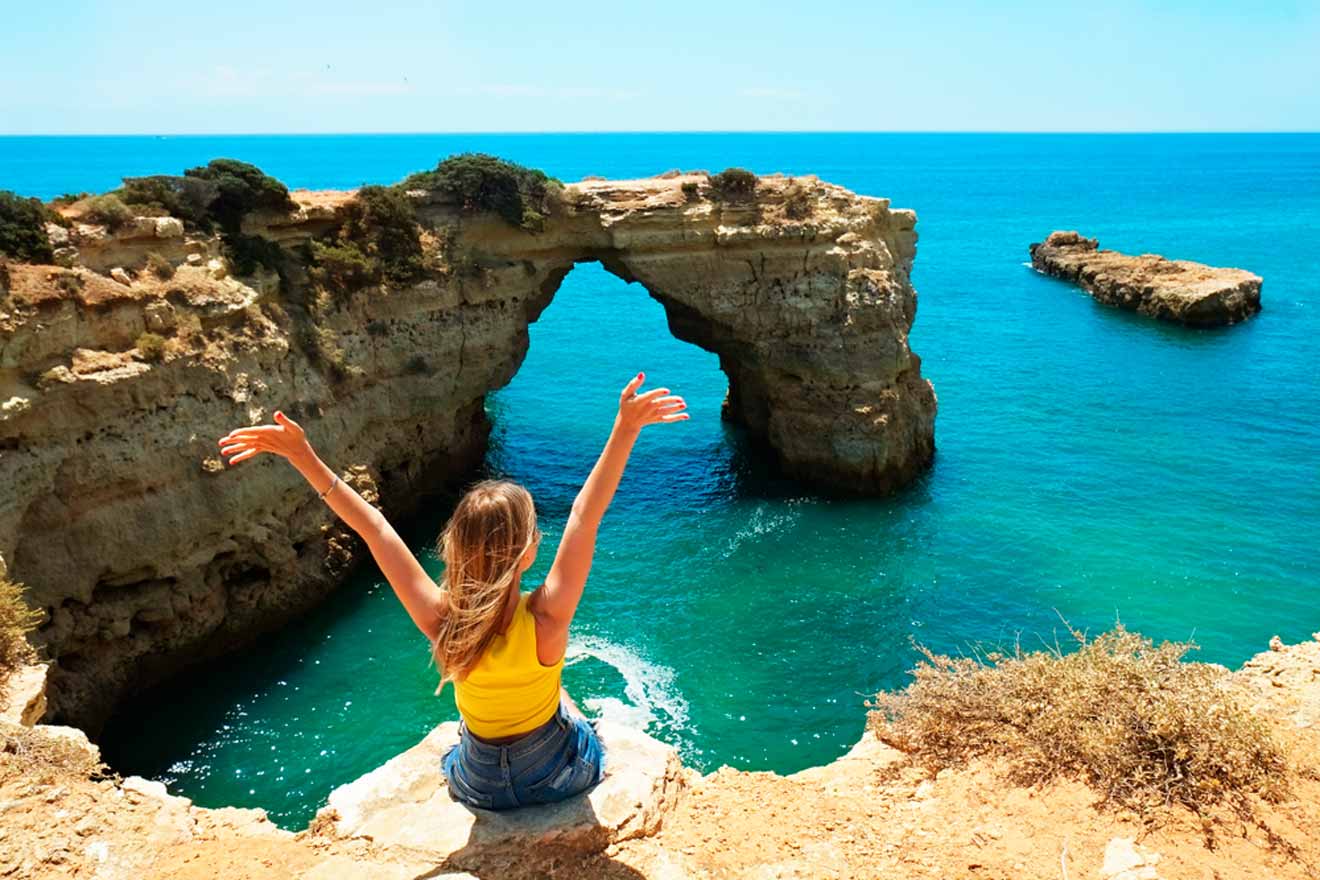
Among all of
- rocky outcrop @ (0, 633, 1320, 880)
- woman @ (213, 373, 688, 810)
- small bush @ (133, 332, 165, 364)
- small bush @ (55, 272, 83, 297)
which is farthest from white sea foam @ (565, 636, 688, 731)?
woman @ (213, 373, 688, 810)

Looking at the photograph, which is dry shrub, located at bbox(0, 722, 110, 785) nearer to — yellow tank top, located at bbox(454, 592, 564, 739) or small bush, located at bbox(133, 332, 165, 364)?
yellow tank top, located at bbox(454, 592, 564, 739)

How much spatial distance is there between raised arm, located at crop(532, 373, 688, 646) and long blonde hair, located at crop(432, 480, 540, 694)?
24 cm

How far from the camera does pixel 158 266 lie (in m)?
22.4

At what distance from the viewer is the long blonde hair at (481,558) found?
5.19 m

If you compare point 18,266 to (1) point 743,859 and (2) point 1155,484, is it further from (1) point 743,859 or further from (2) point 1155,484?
(2) point 1155,484

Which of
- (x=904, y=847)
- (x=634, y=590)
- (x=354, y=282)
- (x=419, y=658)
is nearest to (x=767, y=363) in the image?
(x=634, y=590)

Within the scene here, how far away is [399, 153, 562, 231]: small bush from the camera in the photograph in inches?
1195

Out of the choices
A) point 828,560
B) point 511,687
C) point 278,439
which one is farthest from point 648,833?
point 828,560

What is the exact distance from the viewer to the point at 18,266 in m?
19.3

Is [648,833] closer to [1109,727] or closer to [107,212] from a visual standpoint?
[1109,727]

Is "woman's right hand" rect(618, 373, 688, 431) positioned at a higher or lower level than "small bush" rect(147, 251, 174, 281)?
higher

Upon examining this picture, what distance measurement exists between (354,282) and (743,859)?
24.5 meters

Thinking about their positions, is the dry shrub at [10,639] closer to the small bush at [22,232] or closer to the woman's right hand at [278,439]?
the woman's right hand at [278,439]

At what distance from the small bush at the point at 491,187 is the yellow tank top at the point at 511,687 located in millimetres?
26395
